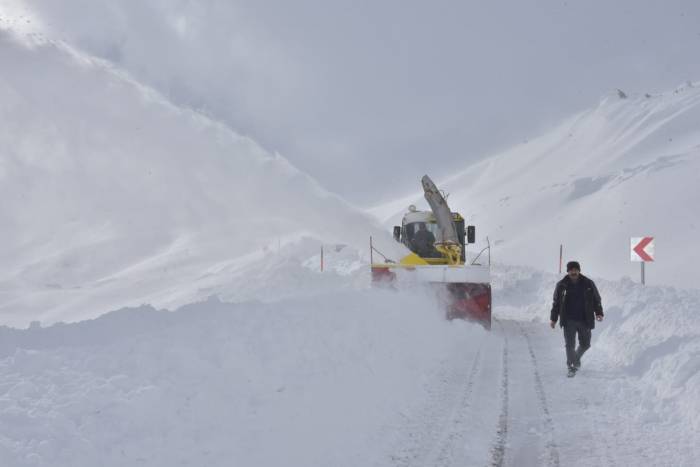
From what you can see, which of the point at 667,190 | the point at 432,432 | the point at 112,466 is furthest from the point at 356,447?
the point at 667,190

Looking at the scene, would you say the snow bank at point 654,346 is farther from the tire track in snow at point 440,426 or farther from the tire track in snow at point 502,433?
the tire track in snow at point 440,426

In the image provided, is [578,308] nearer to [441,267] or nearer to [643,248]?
[441,267]

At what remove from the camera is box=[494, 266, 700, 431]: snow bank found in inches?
249

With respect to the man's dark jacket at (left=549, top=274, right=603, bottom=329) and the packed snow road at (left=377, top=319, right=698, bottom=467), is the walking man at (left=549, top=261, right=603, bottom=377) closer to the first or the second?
the man's dark jacket at (left=549, top=274, right=603, bottom=329)

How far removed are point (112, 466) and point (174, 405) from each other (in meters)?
0.91

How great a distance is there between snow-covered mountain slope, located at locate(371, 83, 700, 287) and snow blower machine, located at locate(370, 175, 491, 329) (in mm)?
13632

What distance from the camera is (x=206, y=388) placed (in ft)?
17.0

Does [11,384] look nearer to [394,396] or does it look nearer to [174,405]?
[174,405]

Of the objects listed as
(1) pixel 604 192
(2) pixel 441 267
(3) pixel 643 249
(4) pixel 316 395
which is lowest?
(4) pixel 316 395

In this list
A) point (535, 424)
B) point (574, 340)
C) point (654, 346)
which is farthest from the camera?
point (574, 340)

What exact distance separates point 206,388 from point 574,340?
560cm

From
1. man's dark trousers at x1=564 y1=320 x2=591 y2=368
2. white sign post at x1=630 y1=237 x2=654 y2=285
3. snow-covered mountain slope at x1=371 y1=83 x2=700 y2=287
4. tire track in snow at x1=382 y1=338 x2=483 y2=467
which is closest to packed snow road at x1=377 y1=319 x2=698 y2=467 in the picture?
tire track in snow at x1=382 y1=338 x2=483 y2=467

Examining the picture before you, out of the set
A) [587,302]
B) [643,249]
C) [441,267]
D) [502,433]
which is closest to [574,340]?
[587,302]

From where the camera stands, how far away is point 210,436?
182 inches
